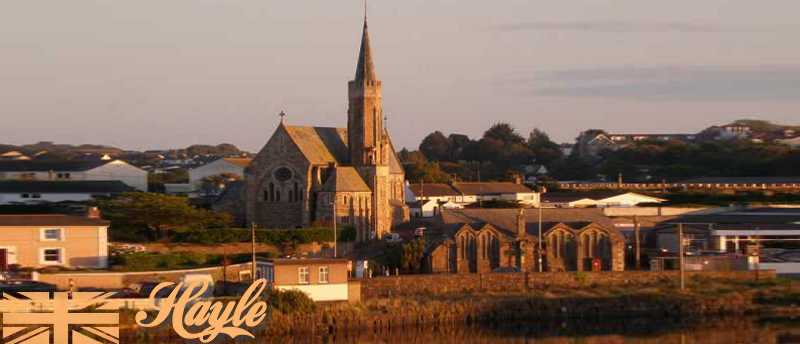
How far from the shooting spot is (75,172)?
295 ft

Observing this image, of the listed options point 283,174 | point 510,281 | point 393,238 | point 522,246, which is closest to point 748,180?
point 283,174

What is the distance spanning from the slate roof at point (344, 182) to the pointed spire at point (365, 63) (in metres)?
4.38

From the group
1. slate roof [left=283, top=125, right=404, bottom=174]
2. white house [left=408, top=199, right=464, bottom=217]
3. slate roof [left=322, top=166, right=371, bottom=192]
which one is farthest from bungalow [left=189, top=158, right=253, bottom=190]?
slate roof [left=322, top=166, right=371, bottom=192]

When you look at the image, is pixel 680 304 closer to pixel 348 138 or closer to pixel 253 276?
pixel 253 276

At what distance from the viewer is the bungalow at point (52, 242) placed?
5153 centimetres

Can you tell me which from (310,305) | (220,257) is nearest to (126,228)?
(220,257)

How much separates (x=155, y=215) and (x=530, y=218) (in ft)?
48.9

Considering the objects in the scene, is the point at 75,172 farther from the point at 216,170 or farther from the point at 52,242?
the point at 52,242

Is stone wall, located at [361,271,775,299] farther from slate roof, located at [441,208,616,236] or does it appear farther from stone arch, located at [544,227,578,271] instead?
slate roof, located at [441,208,616,236]

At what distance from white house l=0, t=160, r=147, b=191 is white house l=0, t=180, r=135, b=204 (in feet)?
30.4

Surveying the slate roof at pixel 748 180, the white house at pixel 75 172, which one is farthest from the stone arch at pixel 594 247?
the slate roof at pixel 748 180

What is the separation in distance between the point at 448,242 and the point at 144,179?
4215 centimetres

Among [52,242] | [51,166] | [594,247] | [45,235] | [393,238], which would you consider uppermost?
[51,166]

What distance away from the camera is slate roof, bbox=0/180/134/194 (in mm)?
74062
